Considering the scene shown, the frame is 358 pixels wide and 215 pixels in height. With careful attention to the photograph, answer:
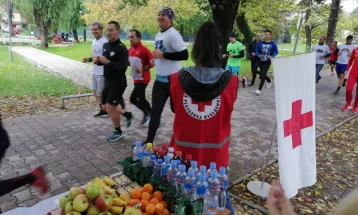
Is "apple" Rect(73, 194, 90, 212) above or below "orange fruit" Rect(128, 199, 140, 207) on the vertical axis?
above

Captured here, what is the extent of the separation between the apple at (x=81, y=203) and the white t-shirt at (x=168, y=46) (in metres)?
2.34

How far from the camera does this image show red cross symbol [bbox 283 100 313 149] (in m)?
2.70

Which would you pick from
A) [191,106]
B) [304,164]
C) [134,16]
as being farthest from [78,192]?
[134,16]

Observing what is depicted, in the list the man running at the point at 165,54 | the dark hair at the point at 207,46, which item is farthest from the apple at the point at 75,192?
the man running at the point at 165,54

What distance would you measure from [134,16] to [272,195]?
25.8 meters

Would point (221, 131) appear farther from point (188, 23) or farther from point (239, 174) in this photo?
point (188, 23)

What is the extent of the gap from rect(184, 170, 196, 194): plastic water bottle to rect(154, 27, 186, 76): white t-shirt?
205 cm

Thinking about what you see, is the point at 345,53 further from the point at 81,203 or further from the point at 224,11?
the point at 81,203

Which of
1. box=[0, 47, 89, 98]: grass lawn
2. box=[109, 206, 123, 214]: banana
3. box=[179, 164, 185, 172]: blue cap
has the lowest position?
box=[0, 47, 89, 98]: grass lawn

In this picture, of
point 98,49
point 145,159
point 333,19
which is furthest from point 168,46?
point 333,19

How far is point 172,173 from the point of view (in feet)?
7.82

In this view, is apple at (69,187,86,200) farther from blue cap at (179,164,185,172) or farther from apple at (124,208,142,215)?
blue cap at (179,164,185,172)

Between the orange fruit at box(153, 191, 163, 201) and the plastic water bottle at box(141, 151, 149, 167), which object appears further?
the plastic water bottle at box(141, 151, 149, 167)

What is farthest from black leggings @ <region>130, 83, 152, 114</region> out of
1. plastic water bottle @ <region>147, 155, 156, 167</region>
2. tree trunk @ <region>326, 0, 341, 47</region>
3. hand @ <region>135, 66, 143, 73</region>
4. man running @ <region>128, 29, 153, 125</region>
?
tree trunk @ <region>326, 0, 341, 47</region>
